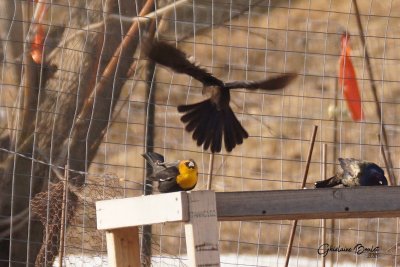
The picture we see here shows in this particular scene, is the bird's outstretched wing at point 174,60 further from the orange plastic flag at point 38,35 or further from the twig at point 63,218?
the orange plastic flag at point 38,35

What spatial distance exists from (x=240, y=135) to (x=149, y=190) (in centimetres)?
101

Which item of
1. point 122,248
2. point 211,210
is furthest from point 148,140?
point 211,210

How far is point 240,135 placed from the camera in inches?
163

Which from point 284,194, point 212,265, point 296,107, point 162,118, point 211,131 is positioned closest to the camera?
point 212,265

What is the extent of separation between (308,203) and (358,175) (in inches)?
27.4

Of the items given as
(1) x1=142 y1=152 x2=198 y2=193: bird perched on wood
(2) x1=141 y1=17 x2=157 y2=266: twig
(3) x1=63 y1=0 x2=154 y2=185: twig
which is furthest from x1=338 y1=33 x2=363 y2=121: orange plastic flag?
(1) x1=142 y1=152 x2=198 y2=193: bird perched on wood

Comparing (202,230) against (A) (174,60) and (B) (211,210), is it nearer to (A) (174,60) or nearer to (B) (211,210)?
(B) (211,210)

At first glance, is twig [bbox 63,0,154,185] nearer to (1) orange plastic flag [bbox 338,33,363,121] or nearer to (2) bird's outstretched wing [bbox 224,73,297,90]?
(2) bird's outstretched wing [bbox 224,73,297,90]

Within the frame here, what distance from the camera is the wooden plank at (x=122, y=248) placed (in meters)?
3.09

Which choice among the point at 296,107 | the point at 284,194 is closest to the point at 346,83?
the point at 296,107

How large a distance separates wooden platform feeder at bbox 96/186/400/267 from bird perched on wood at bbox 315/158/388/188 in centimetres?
41

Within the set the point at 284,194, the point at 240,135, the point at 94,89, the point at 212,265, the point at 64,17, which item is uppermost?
the point at 64,17

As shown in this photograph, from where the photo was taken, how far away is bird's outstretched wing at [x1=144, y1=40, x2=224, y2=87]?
3857mm

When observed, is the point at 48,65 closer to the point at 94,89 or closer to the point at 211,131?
the point at 94,89
